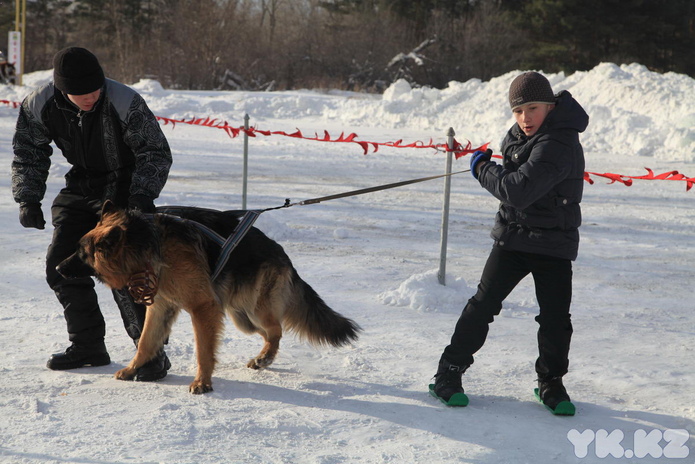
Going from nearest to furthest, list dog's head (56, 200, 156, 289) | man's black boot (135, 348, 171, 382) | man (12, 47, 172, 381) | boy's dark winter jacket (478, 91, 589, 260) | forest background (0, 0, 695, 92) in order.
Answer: boy's dark winter jacket (478, 91, 589, 260)
dog's head (56, 200, 156, 289)
man (12, 47, 172, 381)
man's black boot (135, 348, 171, 382)
forest background (0, 0, 695, 92)

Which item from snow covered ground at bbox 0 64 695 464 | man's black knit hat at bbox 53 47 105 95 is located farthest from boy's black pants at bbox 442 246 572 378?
man's black knit hat at bbox 53 47 105 95

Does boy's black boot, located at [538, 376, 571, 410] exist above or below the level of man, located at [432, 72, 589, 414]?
below

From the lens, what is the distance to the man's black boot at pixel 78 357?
12.3ft

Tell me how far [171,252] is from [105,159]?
700 mm

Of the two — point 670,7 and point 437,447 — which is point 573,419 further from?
point 670,7

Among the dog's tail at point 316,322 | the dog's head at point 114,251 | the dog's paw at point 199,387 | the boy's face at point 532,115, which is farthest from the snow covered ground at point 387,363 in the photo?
the boy's face at point 532,115

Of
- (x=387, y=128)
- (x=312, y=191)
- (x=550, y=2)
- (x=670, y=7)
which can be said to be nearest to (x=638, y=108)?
(x=387, y=128)

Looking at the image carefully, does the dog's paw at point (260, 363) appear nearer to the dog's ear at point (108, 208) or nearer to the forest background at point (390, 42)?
the dog's ear at point (108, 208)

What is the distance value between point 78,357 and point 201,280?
0.98 m

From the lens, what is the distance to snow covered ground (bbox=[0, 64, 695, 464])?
296 cm

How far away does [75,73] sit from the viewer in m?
3.32

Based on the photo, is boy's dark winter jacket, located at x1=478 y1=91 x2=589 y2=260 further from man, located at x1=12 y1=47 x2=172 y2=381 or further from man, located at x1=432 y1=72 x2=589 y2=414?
man, located at x1=12 y1=47 x2=172 y2=381

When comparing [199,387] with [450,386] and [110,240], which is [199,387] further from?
[450,386]

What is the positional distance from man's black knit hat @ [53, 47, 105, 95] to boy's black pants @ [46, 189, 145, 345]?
0.63 meters
